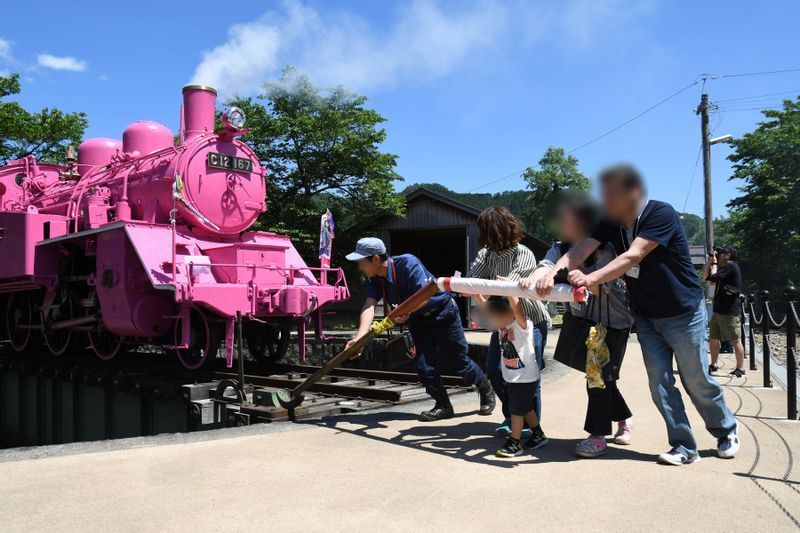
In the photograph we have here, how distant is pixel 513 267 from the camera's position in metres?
4.20

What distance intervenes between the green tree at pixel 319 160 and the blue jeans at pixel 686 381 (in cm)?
1612

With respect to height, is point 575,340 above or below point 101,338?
above

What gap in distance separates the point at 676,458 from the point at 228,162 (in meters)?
7.09

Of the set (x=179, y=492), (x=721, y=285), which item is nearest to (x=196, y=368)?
(x=179, y=492)

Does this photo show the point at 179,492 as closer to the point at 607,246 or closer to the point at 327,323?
the point at 607,246

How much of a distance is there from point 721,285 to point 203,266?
261 inches

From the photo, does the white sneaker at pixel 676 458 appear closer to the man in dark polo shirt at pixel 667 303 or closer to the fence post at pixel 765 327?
the man in dark polo shirt at pixel 667 303

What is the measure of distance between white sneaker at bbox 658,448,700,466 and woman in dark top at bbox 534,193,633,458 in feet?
1.16

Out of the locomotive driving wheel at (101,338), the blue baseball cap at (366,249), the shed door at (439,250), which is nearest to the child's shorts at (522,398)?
the blue baseball cap at (366,249)

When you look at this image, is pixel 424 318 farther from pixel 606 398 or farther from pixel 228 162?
pixel 228 162

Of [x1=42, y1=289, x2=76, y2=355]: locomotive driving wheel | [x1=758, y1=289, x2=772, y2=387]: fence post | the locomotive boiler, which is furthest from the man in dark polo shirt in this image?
[x1=42, y1=289, x2=76, y2=355]: locomotive driving wheel

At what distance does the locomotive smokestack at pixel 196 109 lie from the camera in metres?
9.11

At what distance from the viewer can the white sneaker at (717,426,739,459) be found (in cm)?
365

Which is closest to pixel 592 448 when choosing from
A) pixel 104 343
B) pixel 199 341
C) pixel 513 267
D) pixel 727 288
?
pixel 513 267
